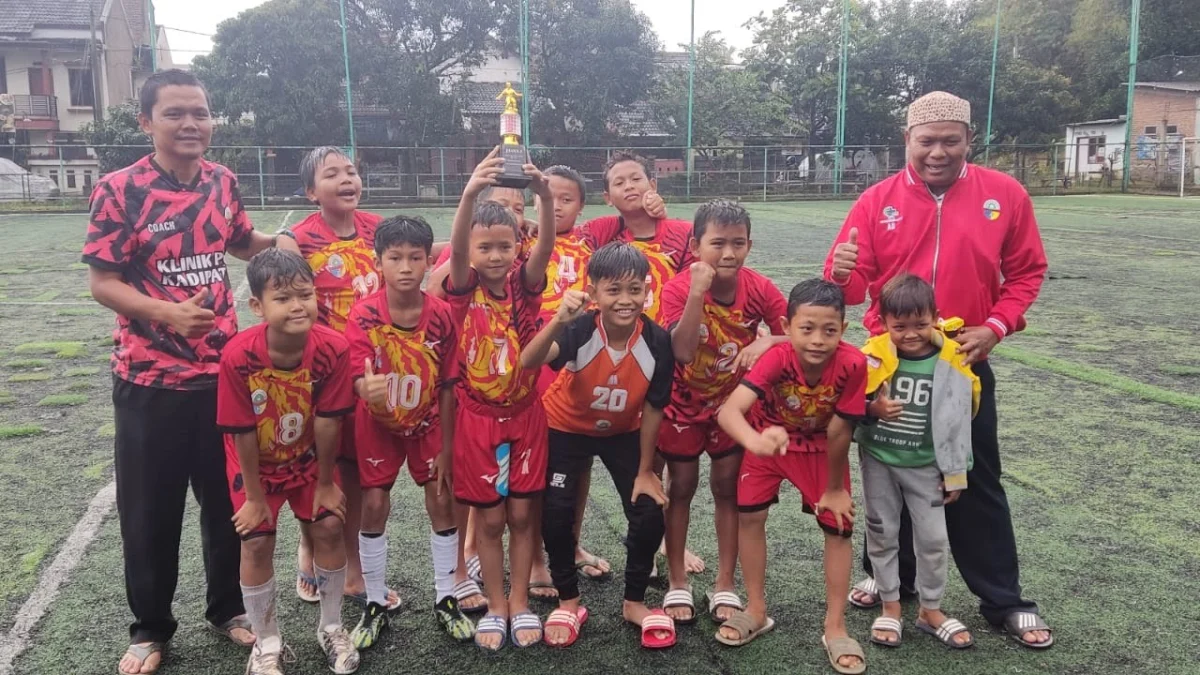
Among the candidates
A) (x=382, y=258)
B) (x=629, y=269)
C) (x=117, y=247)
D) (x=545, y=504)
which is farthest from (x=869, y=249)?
A: (x=117, y=247)

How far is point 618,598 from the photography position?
12.2ft

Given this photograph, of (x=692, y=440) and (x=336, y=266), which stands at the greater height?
(x=336, y=266)

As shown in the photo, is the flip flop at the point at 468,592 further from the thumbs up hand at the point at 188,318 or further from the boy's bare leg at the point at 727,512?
the thumbs up hand at the point at 188,318

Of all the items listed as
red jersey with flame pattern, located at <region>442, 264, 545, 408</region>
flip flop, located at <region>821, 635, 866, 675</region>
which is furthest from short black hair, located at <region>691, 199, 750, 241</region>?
flip flop, located at <region>821, 635, 866, 675</region>

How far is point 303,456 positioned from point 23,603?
1456mm

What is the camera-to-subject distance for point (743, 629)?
10.8 ft

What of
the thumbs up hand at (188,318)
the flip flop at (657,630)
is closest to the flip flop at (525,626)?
the flip flop at (657,630)

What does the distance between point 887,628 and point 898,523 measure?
392 mm

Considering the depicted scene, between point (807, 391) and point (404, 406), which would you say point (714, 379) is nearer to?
point (807, 391)

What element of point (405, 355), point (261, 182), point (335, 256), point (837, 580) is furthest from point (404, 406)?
point (261, 182)

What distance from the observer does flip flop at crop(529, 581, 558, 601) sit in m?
3.77

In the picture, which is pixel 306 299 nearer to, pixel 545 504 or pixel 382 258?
pixel 382 258

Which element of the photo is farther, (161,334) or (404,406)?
(404,406)

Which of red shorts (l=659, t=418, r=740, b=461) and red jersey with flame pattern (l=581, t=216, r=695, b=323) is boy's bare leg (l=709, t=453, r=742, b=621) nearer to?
red shorts (l=659, t=418, r=740, b=461)
